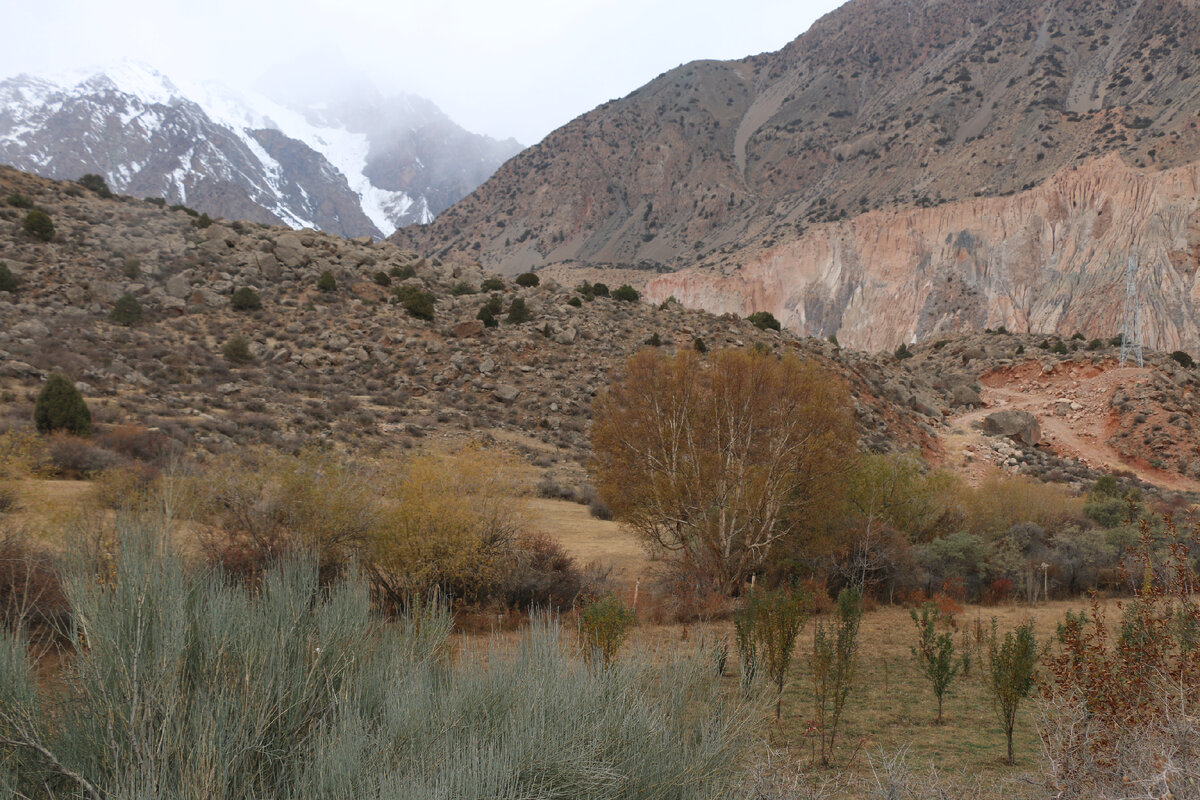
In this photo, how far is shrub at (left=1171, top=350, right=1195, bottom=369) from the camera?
1523 inches

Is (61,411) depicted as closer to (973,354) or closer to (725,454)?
(725,454)

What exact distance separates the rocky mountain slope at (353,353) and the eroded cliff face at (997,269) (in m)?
10.7

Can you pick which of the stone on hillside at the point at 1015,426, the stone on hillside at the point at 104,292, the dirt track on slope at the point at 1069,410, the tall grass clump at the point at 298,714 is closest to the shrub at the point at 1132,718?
the tall grass clump at the point at 298,714

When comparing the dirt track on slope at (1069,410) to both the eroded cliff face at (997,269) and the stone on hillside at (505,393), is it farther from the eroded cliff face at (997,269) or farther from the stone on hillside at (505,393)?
the stone on hillside at (505,393)

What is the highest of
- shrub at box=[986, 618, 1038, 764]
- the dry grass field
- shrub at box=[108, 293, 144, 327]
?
shrub at box=[108, 293, 144, 327]

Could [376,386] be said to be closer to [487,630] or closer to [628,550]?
[628,550]

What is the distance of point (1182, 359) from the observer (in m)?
39.3

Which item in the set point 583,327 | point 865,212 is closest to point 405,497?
point 583,327

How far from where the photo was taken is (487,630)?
10945 mm

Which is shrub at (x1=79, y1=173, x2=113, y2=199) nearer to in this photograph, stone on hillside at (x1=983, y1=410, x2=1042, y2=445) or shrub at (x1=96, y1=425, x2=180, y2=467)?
shrub at (x1=96, y1=425, x2=180, y2=467)

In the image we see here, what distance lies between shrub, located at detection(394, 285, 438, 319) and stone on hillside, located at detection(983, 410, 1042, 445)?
2727 cm

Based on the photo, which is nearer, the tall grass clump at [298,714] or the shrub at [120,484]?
the tall grass clump at [298,714]

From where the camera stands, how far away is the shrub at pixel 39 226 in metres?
30.2

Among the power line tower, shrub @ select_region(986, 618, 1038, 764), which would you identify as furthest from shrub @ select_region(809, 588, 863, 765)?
the power line tower
